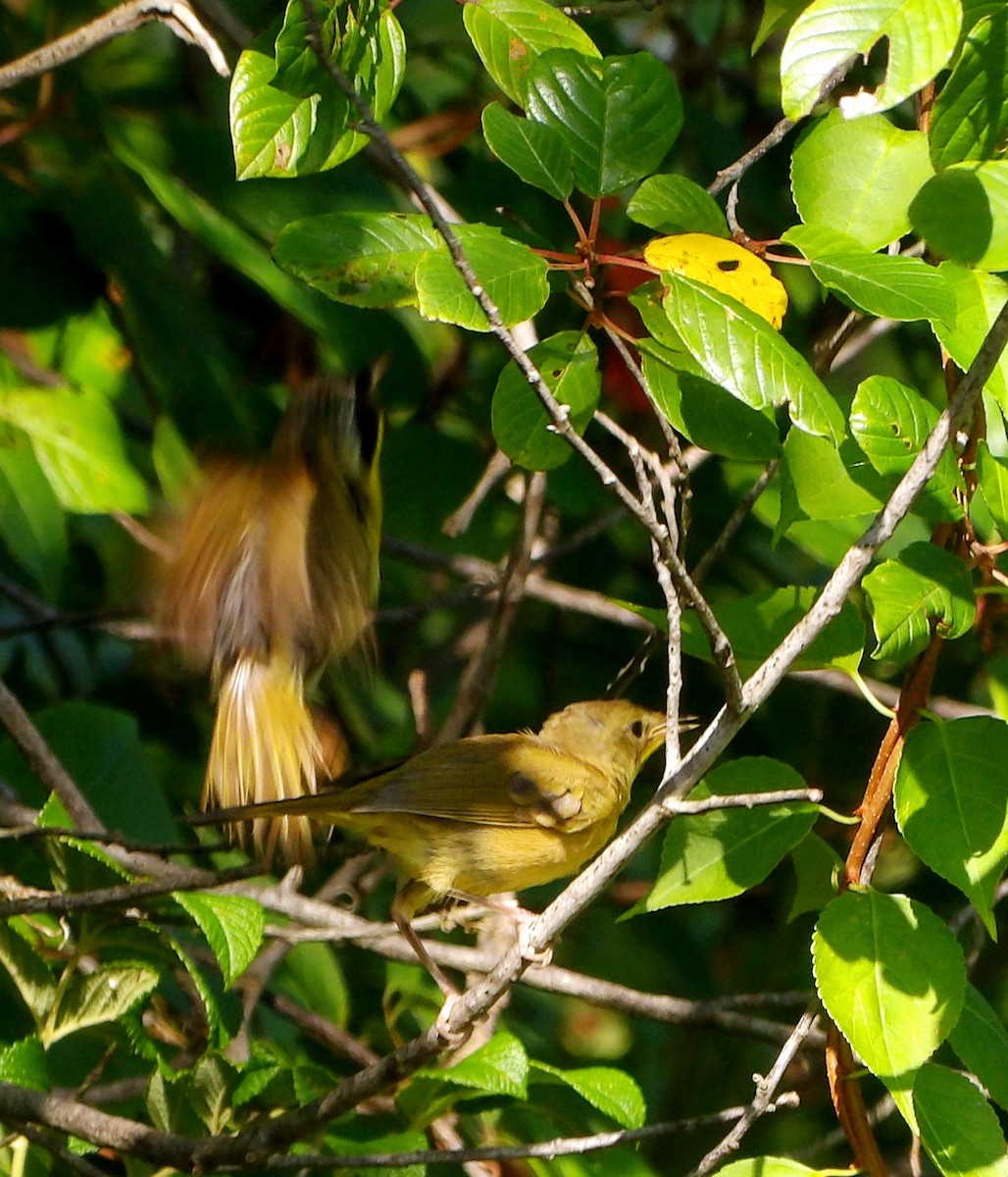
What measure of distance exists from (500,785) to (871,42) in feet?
5.38

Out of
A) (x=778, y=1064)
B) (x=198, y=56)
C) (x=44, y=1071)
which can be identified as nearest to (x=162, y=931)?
(x=44, y=1071)

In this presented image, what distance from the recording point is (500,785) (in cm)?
269

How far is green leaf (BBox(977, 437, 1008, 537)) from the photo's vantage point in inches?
62.9

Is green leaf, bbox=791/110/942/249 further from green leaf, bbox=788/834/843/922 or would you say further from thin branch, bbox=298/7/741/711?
green leaf, bbox=788/834/843/922

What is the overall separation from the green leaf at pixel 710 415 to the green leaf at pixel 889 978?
1.76ft

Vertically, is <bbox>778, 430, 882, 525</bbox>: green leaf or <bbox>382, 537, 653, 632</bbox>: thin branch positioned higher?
<bbox>778, 430, 882, 525</bbox>: green leaf

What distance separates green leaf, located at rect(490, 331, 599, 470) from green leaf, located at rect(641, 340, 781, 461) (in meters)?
0.07

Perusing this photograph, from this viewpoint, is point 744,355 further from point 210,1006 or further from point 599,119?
point 210,1006

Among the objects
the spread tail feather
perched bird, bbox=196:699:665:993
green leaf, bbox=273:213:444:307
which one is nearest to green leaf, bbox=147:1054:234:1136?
perched bird, bbox=196:699:665:993

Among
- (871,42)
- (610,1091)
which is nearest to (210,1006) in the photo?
(610,1091)

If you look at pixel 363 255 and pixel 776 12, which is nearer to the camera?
pixel 363 255

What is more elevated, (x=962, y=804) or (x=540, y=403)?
(x=540, y=403)

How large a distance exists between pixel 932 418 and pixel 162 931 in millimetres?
1200

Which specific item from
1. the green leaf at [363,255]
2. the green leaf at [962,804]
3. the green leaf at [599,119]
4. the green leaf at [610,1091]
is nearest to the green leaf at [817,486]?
the green leaf at [962,804]
